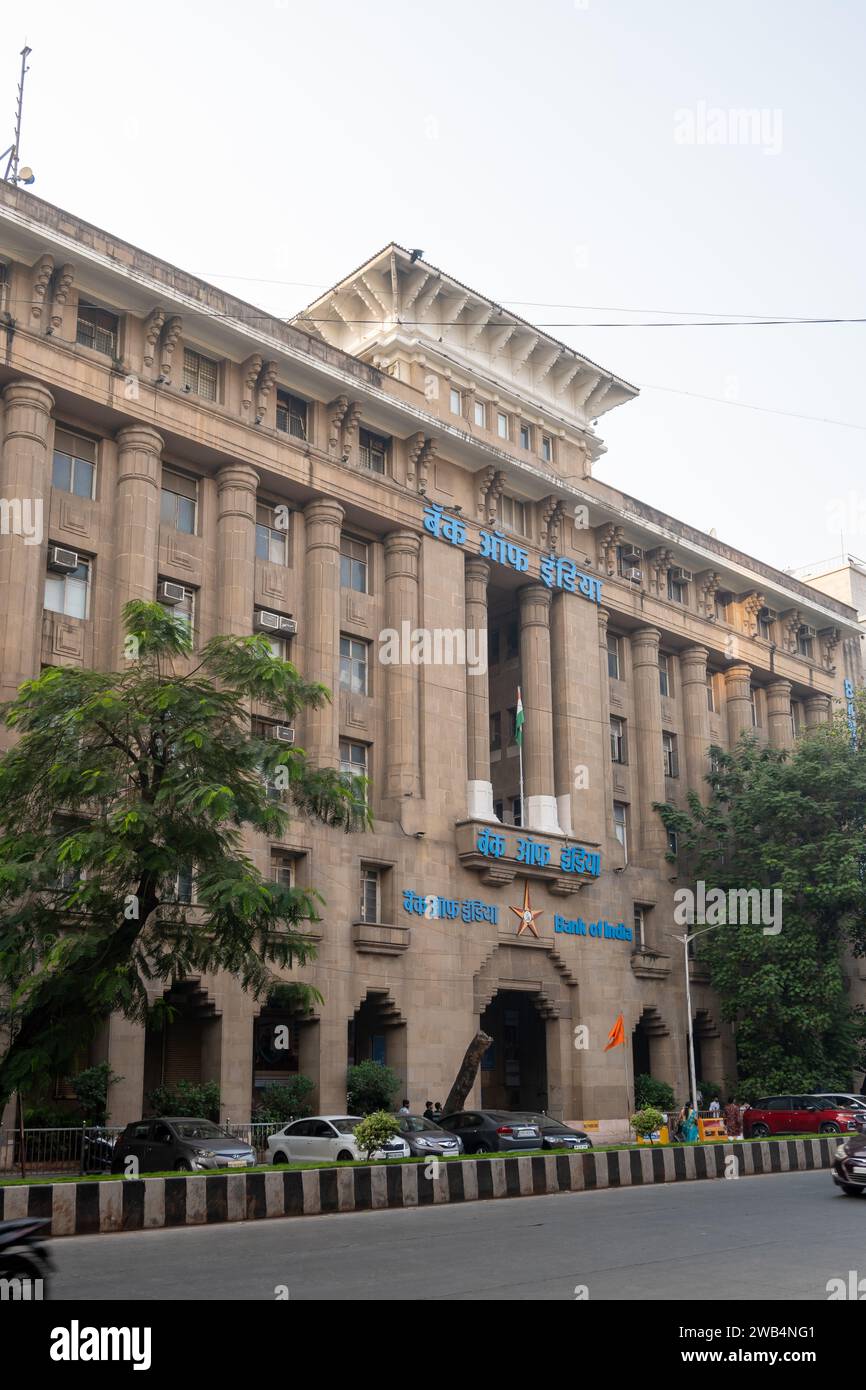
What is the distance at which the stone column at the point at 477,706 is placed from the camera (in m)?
Result: 43.6

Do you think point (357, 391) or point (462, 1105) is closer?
point (462, 1105)

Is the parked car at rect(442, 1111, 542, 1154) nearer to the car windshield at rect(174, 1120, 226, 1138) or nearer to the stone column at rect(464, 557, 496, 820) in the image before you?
the car windshield at rect(174, 1120, 226, 1138)

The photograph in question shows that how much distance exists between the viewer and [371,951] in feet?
125

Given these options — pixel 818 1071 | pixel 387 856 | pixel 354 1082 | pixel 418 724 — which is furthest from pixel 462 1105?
pixel 818 1071

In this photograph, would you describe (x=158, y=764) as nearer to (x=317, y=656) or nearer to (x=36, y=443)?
(x=36, y=443)

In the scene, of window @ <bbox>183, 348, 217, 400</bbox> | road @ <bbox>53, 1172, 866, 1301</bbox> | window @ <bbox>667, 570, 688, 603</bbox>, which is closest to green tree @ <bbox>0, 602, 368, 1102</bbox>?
road @ <bbox>53, 1172, 866, 1301</bbox>

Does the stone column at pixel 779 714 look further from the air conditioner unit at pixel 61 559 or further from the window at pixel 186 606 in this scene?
the air conditioner unit at pixel 61 559

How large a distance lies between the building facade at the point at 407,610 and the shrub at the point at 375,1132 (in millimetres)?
8620

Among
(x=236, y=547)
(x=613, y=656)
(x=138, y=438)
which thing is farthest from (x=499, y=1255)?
(x=613, y=656)

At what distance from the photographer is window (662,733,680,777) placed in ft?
179

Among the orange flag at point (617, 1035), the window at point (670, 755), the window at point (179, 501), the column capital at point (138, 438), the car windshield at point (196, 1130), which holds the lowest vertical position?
the car windshield at point (196, 1130)

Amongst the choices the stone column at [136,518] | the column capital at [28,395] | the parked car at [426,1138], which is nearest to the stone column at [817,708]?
the stone column at [136,518]

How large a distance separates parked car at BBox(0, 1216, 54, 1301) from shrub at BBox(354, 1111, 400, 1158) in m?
14.7
